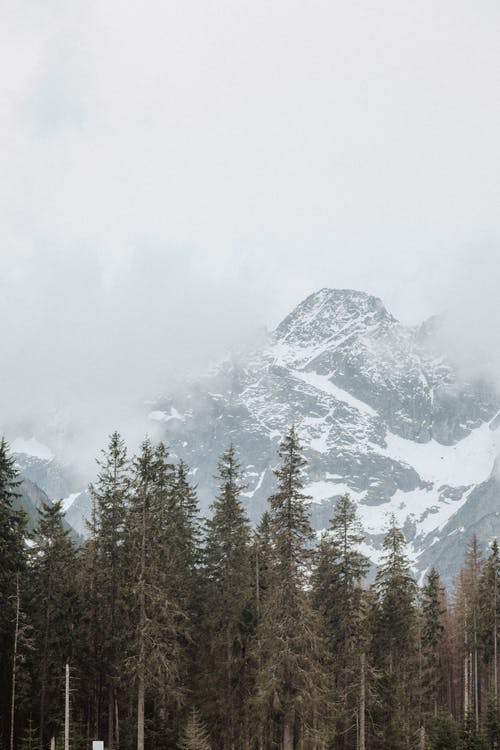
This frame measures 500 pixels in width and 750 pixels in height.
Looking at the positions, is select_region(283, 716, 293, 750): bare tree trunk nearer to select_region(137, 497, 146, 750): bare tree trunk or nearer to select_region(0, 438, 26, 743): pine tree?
select_region(137, 497, 146, 750): bare tree trunk

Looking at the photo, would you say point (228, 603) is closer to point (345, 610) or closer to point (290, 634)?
point (345, 610)

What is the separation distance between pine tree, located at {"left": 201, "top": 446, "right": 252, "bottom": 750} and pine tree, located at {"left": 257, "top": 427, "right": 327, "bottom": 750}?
661 centimetres

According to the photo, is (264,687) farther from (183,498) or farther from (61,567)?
(183,498)

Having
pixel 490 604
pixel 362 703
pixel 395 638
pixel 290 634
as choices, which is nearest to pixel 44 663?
pixel 290 634

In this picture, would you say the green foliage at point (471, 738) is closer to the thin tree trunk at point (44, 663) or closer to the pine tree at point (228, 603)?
the pine tree at point (228, 603)

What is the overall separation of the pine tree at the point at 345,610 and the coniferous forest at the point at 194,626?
0.10 m

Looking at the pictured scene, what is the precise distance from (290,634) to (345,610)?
6.77m

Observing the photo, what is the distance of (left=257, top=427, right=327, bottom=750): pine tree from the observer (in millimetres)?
40562

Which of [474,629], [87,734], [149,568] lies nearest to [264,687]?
[149,568]

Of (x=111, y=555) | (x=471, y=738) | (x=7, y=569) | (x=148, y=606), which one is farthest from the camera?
(x=471, y=738)

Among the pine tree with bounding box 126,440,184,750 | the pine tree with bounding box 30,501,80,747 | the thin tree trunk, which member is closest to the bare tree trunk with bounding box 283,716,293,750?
the pine tree with bounding box 126,440,184,750

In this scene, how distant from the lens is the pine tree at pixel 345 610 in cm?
4691

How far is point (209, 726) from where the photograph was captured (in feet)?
165

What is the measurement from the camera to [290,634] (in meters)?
41.0
